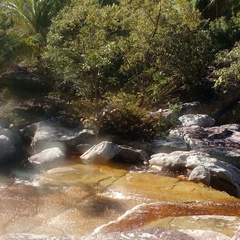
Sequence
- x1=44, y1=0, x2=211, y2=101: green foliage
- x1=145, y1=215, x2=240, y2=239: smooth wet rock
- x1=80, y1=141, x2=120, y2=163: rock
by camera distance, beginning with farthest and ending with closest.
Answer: x1=44, y1=0, x2=211, y2=101: green foliage, x1=80, y1=141, x2=120, y2=163: rock, x1=145, y1=215, x2=240, y2=239: smooth wet rock

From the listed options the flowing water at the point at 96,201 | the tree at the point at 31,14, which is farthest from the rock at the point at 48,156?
the tree at the point at 31,14

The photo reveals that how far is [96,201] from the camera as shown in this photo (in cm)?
735

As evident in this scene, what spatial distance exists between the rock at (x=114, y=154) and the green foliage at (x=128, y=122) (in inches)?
38.9

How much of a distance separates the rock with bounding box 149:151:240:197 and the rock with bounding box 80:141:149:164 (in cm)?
50

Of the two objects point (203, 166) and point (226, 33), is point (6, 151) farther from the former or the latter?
point (226, 33)

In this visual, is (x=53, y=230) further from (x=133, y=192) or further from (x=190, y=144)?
(x=190, y=144)

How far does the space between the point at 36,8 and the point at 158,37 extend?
351 inches

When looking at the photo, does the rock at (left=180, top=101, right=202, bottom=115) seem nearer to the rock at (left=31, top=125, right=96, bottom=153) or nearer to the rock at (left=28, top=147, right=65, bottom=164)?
the rock at (left=31, top=125, right=96, bottom=153)

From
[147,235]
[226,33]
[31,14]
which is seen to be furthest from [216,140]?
[31,14]

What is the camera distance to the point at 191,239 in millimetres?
4691

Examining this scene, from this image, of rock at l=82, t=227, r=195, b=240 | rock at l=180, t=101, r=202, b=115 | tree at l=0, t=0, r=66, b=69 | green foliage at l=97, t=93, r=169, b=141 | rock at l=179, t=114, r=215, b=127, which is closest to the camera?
rock at l=82, t=227, r=195, b=240

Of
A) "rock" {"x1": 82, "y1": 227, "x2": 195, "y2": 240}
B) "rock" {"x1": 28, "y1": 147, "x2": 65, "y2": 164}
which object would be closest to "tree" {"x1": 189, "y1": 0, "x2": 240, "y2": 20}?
"rock" {"x1": 28, "y1": 147, "x2": 65, "y2": 164}

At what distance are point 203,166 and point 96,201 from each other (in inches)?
114

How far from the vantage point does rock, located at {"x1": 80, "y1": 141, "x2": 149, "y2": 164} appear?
1030 cm
